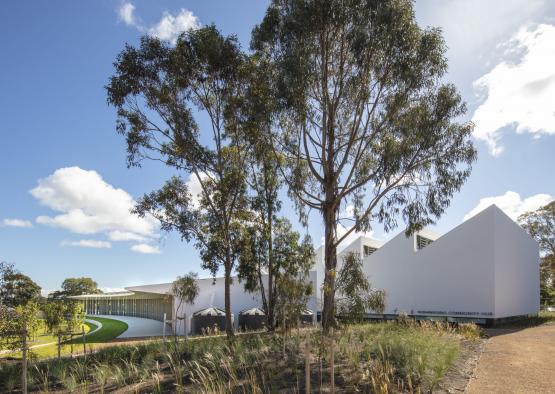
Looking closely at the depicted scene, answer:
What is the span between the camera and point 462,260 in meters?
21.1

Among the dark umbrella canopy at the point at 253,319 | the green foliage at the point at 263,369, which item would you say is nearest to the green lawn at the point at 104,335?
the dark umbrella canopy at the point at 253,319

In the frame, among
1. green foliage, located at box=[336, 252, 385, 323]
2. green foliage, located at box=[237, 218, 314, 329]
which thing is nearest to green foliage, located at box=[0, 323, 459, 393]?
green foliage, located at box=[336, 252, 385, 323]

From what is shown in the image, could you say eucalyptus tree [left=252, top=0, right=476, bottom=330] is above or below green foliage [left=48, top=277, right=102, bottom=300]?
above

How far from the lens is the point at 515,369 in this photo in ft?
27.1

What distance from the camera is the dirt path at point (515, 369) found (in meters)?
6.77

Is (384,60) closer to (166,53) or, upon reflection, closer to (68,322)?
(166,53)

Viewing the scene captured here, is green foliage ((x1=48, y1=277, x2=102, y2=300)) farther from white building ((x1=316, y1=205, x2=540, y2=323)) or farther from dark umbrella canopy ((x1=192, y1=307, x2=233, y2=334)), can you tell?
white building ((x1=316, y1=205, x2=540, y2=323))

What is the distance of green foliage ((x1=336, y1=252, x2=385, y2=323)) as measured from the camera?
A: 42.7 feet

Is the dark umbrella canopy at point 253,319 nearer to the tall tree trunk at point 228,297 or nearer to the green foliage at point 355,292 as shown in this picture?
the tall tree trunk at point 228,297

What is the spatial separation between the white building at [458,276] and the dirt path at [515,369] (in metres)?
7.57

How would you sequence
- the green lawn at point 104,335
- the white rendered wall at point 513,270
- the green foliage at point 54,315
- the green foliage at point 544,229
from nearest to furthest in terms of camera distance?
the green foliage at point 54,315, the white rendered wall at point 513,270, the green lawn at point 104,335, the green foliage at point 544,229

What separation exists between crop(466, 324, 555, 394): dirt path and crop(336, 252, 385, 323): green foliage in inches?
128

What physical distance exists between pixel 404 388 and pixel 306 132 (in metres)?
10.1

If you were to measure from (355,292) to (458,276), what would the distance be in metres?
10.4
